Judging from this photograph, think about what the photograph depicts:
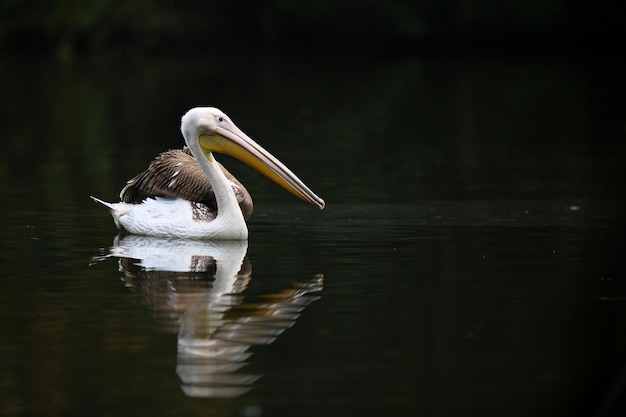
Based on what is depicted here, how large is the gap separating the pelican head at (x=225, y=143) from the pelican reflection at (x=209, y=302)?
59cm

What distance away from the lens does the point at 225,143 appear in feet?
31.0

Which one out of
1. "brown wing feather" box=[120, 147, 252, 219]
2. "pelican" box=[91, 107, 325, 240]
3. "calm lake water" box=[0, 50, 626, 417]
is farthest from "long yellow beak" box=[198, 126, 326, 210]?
"calm lake water" box=[0, 50, 626, 417]

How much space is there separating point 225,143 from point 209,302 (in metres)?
2.62

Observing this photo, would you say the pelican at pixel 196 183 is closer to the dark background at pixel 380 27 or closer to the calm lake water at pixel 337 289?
the calm lake water at pixel 337 289

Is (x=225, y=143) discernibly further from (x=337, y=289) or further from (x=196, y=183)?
(x=337, y=289)

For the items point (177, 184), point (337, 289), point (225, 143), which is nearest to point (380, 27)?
point (225, 143)

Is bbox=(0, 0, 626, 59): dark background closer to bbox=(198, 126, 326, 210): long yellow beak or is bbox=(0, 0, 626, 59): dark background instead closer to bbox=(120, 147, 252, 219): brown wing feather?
bbox=(120, 147, 252, 219): brown wing feather

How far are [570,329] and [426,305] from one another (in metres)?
0.83

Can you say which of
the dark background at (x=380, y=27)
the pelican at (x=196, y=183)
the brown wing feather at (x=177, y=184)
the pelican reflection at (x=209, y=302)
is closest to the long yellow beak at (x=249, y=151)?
the pelican at (x=196, y=183)

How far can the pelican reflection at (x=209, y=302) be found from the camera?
5602mm

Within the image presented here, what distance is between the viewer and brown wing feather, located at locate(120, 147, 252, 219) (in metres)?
9.38

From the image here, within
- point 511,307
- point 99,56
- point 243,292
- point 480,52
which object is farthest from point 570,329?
point 480,52

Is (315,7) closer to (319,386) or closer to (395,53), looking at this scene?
(395,53)

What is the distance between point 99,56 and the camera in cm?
4153
